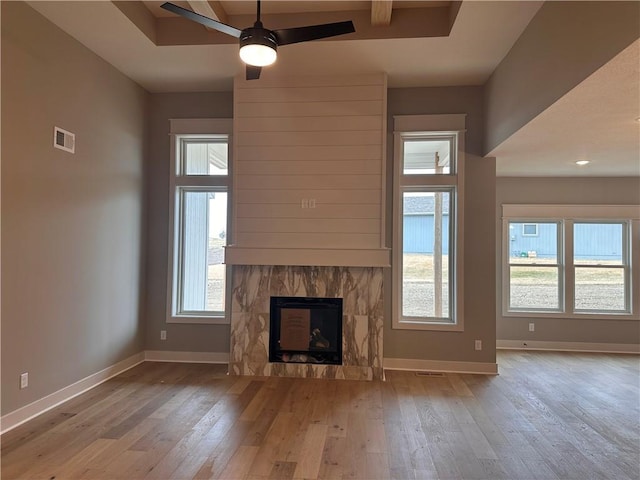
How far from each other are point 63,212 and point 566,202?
6591 millimetres

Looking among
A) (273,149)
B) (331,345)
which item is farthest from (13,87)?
(331,345)

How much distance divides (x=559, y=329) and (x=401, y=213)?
3.29 meters

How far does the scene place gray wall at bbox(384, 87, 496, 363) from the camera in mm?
4473

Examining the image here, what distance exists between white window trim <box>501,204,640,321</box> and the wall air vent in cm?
566

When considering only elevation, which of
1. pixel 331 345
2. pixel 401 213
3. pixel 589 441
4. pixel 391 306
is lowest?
pixel 589 441

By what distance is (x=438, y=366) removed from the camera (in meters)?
4.48

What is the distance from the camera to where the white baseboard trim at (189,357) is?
4.73m

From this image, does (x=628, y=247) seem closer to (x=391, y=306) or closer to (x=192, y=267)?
(x=391, y=306)

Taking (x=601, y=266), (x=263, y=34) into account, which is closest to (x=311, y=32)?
(x=263, y=34)

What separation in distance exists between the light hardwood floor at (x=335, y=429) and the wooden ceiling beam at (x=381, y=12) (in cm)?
356

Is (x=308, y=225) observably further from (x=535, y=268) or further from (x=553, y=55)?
(x=535, y=268)

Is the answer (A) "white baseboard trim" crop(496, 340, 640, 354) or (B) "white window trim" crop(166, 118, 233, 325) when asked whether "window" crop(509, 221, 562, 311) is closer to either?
(A) "white baseboard trim" crop(496, 340, 640, 354)

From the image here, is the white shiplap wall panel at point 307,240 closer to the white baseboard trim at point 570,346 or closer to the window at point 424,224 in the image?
the window at point 424,224

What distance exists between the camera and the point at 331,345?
432 cm
